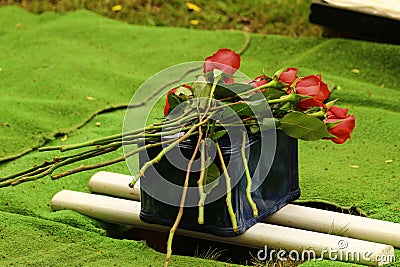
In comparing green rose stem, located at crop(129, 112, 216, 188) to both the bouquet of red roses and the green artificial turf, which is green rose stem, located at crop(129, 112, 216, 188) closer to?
the bouquet of red roses

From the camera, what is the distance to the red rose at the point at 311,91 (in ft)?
5.63

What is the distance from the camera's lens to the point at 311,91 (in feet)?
5.69

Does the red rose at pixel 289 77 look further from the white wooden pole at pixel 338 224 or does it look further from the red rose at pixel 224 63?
the white wooden pole at pixel 338 224

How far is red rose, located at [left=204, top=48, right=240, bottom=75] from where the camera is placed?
1.74m

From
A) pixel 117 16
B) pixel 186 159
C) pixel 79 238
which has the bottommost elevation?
pixel 117 16

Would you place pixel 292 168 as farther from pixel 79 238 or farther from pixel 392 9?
pixel 392 9

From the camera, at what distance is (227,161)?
1635 mm

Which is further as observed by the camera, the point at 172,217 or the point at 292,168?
the point at 292,168

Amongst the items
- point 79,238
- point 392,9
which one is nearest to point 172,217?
point 79,238

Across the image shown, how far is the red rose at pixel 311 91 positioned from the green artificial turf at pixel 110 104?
A: 37 centimetres

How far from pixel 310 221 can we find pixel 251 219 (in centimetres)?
17

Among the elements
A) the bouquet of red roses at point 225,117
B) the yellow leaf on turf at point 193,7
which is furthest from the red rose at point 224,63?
the yellow leaf on turf at point 193,7

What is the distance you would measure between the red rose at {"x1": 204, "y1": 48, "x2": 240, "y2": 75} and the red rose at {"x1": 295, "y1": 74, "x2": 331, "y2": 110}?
16 cm

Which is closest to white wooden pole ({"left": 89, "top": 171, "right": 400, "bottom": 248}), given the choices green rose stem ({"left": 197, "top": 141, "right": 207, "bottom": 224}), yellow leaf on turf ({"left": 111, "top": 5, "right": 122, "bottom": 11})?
green rose stem ({"left": 197, "top": 141, "right": 207, "bottom": 224})
